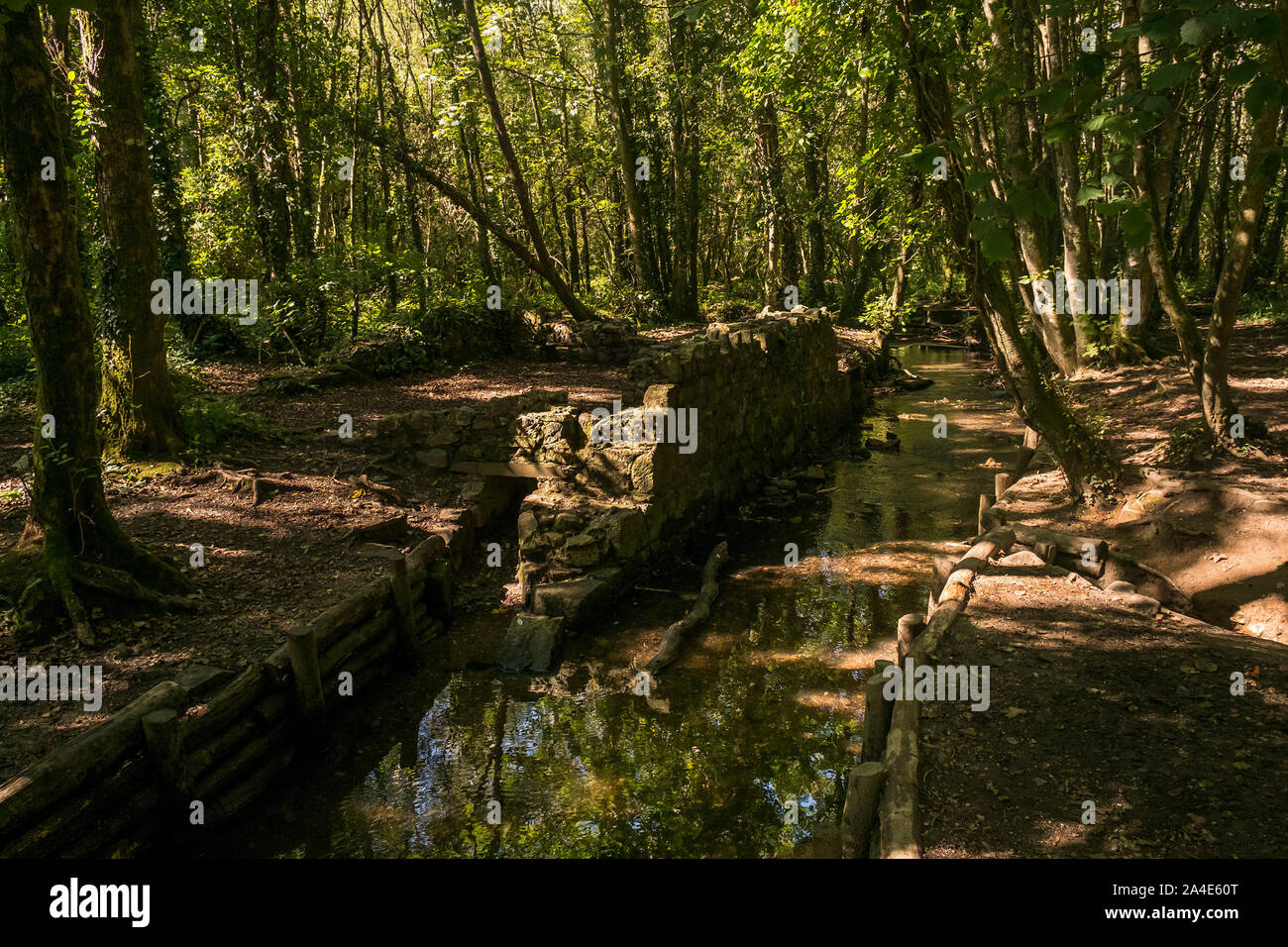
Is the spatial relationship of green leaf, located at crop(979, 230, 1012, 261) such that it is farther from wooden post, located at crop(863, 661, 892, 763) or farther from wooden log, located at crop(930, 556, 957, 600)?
wooden log, located at crop(930, 556, 957, 600)

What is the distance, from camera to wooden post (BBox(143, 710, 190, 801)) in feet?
16.6

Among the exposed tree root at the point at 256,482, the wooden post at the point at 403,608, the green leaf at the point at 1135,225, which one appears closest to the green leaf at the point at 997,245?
the green leaf at the point at 1135,225

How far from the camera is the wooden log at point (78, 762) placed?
170 inches

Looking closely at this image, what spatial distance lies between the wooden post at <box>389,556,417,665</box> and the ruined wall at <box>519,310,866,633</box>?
4.55 ft

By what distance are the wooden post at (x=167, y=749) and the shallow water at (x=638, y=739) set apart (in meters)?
0.58

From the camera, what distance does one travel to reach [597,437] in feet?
34.3

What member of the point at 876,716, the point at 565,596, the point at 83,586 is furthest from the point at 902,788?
the point at 83,586

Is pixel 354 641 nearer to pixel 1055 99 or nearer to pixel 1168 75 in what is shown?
pixel 1055 99

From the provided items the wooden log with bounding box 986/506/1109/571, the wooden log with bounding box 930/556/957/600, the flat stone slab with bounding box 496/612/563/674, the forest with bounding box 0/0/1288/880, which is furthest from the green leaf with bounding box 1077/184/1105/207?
the flat stone slab with bounding box 496/612/563/674

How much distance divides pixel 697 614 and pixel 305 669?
3.94 m

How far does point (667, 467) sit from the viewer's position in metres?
10.5

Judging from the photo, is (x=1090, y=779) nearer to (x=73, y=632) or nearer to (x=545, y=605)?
(x=545, y=605)

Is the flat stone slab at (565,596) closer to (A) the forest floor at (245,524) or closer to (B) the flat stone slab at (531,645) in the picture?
(B) the flat stone slab at (531,645)

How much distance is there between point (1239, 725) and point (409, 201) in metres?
20.9
